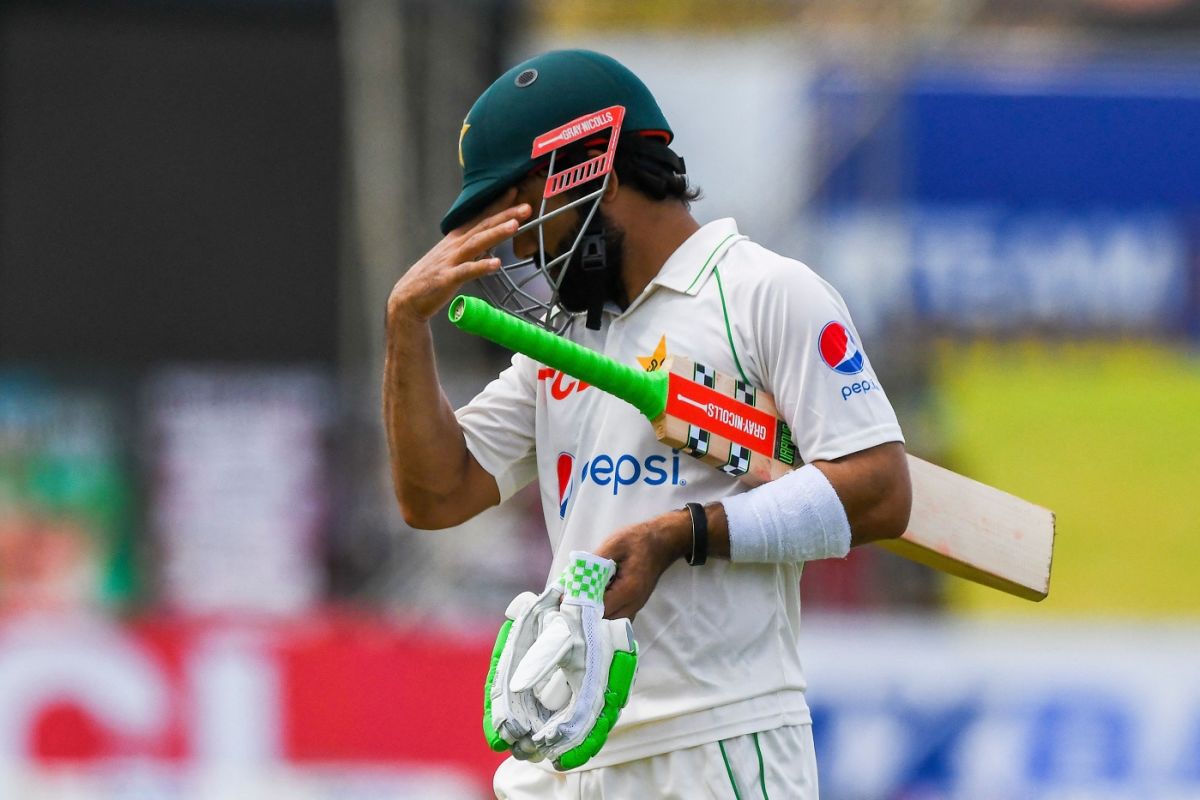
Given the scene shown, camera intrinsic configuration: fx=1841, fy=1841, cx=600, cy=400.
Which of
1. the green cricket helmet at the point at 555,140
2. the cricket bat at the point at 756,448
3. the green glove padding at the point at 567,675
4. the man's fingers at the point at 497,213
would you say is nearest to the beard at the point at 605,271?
the green cricket helmet at the point at 555,140

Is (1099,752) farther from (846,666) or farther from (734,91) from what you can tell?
(734,91)

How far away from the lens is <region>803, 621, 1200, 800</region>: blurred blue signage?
A: 7.77 m

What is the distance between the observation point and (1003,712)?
25.8 feet

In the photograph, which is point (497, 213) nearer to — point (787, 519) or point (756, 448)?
point (756, 448)

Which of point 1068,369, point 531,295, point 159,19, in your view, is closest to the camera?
point 531,295

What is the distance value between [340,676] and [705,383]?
483 centimetres

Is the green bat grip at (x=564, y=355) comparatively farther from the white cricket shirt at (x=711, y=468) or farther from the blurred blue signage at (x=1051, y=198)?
the blurred blue signage at (x=1051, y=198)

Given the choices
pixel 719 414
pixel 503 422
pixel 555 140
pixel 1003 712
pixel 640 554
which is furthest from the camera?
pixel 1003 712

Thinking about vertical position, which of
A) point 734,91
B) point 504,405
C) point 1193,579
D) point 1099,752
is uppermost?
point 734,91

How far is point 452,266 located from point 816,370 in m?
0.63

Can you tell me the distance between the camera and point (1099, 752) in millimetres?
7832

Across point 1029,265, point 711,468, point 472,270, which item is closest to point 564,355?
point 472,270

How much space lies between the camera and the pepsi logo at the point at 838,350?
9.84 ft

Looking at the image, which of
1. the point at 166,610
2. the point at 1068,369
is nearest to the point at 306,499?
the point at 166,610
